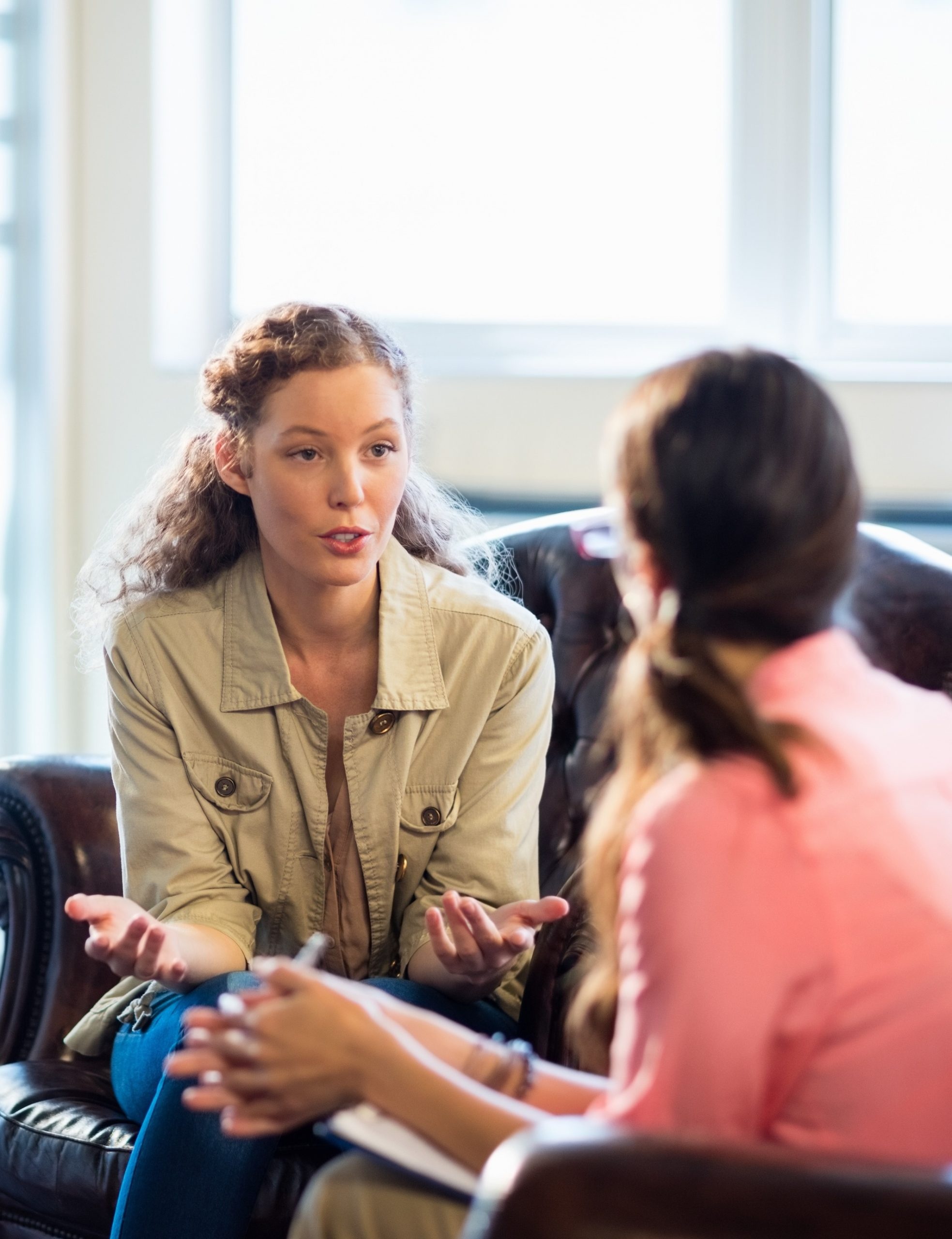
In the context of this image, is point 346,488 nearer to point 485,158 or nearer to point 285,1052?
point 285,1052

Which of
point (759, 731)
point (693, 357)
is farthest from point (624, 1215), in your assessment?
point (693, 357)

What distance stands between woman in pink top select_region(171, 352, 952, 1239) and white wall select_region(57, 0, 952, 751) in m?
1.57

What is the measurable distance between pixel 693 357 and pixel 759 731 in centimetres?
25

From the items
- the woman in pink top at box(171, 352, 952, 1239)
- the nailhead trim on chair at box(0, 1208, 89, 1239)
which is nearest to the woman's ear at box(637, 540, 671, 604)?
the woman in pink top at box(171, 352, 952, 1239)

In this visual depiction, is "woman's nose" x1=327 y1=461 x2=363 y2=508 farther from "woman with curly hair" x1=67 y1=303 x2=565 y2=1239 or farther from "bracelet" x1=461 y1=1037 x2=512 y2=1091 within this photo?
"bracelet" x1=461 y1=1037 x2=512 y2=1091

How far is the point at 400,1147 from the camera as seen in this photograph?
1012mm

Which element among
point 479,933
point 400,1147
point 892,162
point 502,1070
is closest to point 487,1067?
point 502,1070

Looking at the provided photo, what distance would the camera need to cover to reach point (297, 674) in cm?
180

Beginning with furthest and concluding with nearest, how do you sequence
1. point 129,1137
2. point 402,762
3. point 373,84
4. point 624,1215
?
1. point 373,84
2. point 402,762
3. point 129,1137
4. point 624,1215

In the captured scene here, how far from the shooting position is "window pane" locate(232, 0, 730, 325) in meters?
2.78

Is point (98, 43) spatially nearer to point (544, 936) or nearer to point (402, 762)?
point (402, 762)

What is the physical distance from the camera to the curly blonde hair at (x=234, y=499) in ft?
5.59

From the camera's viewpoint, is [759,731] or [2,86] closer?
[759,731]

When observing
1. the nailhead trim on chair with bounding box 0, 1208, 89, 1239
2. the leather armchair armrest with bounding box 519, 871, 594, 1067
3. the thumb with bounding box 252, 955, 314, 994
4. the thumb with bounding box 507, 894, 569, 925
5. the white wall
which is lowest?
the nailhead trim on chair with bounding box 0, 1208, 89, 1239
